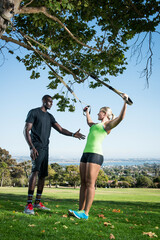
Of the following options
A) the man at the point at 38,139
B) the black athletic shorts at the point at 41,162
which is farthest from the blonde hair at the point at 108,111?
the black athletic shorts at the point at 41,162

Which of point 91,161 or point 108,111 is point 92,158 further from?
point 108,111

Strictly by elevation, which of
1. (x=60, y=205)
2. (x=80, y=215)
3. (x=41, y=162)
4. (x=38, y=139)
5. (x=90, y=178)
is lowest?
(x=60, y=205)

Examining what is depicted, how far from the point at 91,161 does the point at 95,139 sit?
0.50 m

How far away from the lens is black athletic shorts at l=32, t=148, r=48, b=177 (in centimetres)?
528

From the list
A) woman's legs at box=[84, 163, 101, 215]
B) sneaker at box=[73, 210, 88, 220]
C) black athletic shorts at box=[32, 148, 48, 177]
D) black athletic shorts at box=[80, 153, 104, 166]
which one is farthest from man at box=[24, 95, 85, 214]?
woman's legs at box=[84, 163, 101, 215]

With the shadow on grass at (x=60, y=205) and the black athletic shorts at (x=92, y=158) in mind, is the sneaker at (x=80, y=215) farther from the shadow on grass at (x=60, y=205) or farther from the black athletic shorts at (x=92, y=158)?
the shadow on grass at (x=60, y=205)

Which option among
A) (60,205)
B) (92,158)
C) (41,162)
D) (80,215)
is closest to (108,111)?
(92,158)

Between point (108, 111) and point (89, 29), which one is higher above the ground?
point (89, 29)

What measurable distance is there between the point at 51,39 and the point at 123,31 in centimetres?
320

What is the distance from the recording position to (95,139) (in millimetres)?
4746

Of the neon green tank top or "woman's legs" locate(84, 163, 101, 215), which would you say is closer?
"woman's legs" locate(84, 163, 101, 215)

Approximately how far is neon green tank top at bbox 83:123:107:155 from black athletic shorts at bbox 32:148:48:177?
49.2 inches

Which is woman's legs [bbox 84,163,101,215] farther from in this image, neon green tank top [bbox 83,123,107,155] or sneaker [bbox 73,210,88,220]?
neon green tank top [bbox 83,123,107,155]

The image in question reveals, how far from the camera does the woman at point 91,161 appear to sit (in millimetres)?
4570
